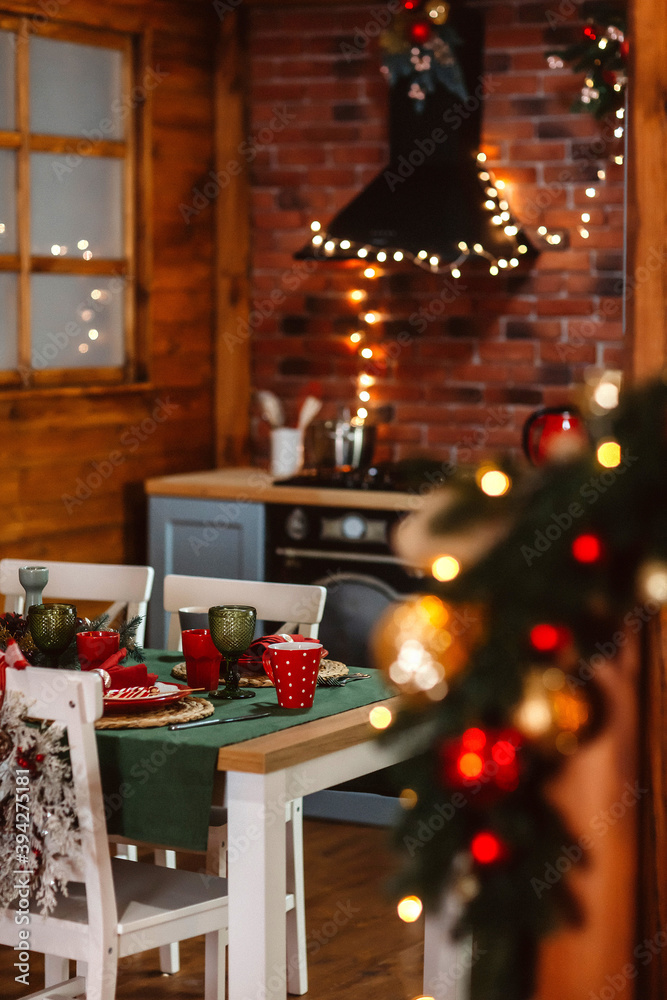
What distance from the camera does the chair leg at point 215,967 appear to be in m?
2.74

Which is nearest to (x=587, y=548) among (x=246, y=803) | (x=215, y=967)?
(x=246, y=803)

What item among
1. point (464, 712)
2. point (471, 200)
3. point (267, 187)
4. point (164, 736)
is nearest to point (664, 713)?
point (464, 712)

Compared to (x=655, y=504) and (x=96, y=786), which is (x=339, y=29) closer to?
(x=96, y=786)

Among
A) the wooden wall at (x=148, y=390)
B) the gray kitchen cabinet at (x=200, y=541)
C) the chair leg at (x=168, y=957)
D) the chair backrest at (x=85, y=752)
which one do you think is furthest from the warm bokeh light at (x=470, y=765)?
the gray kitchen cabinet at (x=200, y=541)

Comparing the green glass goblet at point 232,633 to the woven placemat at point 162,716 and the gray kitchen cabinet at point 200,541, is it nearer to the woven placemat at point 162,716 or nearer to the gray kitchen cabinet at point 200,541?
the woven placemat at point 162,716

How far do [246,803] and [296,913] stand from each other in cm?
89

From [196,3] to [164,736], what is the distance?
337cm

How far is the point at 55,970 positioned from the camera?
2.77 metres

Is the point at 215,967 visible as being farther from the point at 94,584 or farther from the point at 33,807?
the point at 94,584

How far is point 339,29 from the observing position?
4.82 metres

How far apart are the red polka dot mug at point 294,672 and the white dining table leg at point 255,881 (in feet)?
0.80

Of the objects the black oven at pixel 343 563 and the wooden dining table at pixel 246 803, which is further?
the black oven at pixel 343 563

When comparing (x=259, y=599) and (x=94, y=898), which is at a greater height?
(x=259, y=599)

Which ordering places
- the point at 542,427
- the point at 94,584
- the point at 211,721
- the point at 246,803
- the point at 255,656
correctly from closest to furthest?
the point at 246,803, the point at 211,721, the point at 255,656, the point at 94,584, the point at 542,427
